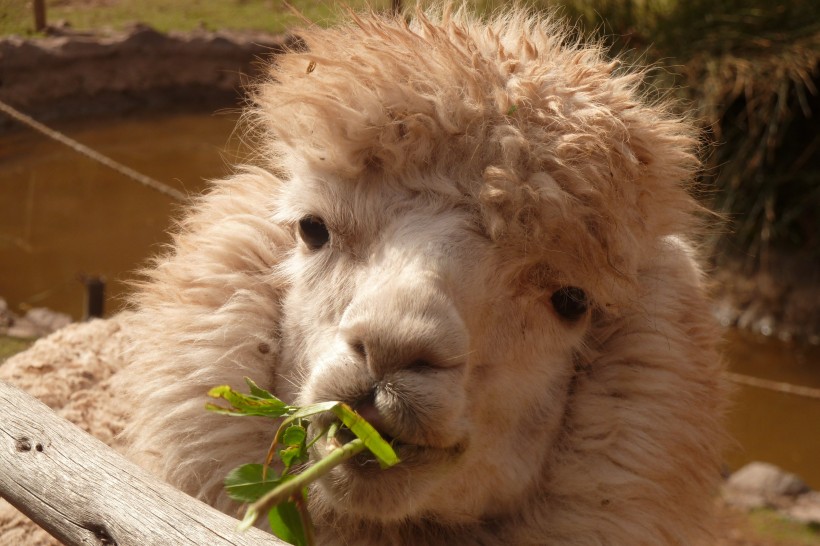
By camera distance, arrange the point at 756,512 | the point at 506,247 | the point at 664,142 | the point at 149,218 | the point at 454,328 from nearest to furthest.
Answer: the point at 454,328
the point at 506,247
the point at 664,142
the point at 756,512
the point at 149,218

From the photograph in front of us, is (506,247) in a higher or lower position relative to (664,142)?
lower

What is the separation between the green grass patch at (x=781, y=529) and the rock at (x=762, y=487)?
0.09 metres

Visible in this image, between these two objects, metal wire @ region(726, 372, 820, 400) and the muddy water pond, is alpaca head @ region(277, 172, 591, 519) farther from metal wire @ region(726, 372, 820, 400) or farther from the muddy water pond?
the muddy water pond

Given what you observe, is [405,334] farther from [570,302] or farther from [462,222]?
[570,302]

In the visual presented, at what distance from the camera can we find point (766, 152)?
8117 mm

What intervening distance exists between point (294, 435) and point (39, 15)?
291 inches

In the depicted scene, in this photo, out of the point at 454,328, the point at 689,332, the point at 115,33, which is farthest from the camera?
the point at 115,33

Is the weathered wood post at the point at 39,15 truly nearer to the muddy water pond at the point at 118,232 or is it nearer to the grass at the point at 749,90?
the grass at the point at 749,90

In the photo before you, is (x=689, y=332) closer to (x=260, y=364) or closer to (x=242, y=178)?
(x=260, y=364)

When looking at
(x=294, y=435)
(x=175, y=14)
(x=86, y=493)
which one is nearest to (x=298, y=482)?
(x=294, y=435)

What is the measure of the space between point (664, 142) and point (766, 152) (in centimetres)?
637

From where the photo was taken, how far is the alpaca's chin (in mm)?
1845

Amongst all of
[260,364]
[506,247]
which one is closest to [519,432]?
[506,247]

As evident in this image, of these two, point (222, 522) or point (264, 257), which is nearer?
point (222, 522)
